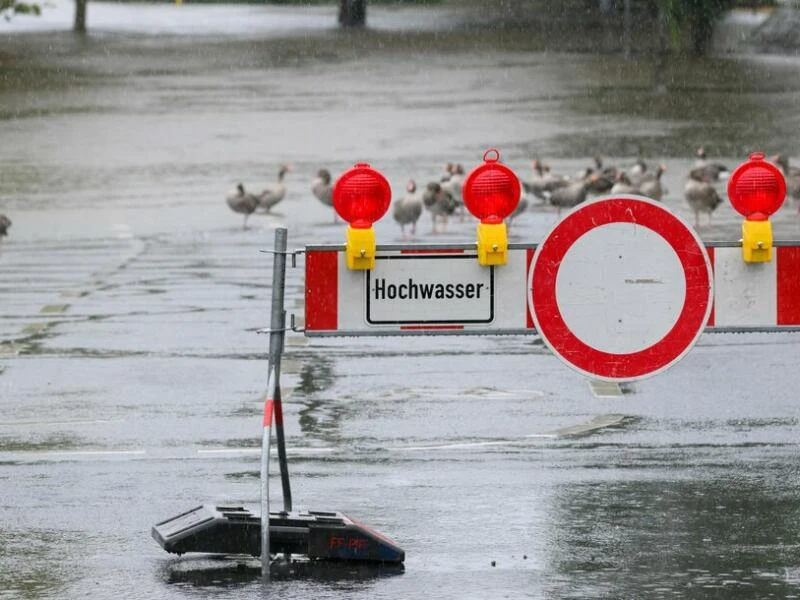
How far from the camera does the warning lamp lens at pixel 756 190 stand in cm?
830

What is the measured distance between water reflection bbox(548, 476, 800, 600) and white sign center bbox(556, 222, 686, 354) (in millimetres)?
842

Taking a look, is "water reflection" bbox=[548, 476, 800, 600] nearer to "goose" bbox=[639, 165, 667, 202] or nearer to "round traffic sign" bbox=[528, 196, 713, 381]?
"round traffic sign" bbox=[528, 196, 713, 381]

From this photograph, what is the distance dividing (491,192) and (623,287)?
64 centimetres

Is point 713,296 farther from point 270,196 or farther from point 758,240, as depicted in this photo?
point 270,196

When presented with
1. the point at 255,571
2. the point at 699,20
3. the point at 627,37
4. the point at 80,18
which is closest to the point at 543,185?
the point at 255,571

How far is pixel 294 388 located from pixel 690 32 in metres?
45.1

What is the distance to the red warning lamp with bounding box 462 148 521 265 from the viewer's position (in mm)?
8219

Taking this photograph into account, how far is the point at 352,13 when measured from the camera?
2464 inches

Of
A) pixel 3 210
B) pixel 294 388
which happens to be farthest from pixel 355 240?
pixel 3 210

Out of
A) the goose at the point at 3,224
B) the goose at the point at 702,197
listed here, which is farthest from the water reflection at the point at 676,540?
the goose at the point at 702,197

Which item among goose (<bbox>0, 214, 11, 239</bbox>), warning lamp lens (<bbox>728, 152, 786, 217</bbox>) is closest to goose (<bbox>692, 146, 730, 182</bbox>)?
goose (<bbox>0, 214, 11, 239</bbox>)

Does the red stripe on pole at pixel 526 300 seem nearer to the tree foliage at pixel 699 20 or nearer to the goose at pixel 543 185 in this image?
the goose at pixel 543 185

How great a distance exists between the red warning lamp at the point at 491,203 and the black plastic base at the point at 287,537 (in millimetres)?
1187

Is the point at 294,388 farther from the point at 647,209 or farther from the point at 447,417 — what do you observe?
the point at 647,209
